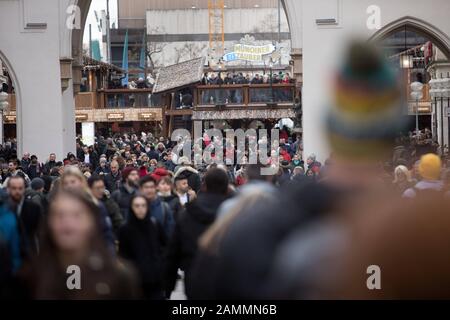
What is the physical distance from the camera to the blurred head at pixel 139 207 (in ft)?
29.6

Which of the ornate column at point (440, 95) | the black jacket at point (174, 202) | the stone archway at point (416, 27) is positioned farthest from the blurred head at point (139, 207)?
the ornate column at point (440, 95)

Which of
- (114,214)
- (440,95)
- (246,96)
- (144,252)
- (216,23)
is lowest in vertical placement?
(144,252)

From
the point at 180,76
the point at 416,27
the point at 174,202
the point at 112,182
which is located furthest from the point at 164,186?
the point at 180,76

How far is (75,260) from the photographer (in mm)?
4152

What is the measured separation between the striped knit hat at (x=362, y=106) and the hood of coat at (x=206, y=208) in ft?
16.7

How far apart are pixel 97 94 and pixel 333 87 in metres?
47.3

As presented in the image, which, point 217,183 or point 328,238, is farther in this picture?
point 217,183

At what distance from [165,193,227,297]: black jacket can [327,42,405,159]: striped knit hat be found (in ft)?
16.2

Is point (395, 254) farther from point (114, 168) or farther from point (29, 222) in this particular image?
point (114, 168)

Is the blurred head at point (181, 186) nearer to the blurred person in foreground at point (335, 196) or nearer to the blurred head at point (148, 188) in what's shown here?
the blurred head at point (148, 188)

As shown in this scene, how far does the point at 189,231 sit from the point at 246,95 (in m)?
35.5

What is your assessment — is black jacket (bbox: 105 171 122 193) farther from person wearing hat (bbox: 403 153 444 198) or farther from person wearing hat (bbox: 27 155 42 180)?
person wearing hat (bbox: 403 153 444 198)

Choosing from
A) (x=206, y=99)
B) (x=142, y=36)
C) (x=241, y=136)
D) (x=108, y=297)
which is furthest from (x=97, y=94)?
(x=108, y=297)

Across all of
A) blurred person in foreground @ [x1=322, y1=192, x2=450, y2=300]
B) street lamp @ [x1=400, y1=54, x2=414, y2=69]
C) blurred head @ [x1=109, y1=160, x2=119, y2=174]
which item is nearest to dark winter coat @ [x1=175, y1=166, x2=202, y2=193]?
blurred head @ [x1=109, y1=160, x2=119, y2=174]
